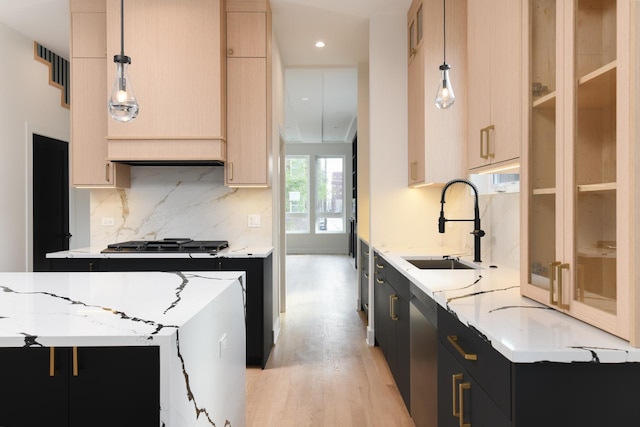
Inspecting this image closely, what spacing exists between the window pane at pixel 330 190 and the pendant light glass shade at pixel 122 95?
30.1 ft

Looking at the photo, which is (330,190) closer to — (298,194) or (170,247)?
(298,194)

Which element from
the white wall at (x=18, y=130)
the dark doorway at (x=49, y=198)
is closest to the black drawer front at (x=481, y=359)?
the white wall at (x=18, y=130)

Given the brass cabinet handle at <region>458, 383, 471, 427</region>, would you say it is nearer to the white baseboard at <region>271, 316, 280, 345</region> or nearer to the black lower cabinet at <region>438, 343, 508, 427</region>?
the black lower cabinet at <region>438, 343, 508, 427</region>

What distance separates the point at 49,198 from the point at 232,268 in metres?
2.86

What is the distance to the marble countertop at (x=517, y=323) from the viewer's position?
980mm

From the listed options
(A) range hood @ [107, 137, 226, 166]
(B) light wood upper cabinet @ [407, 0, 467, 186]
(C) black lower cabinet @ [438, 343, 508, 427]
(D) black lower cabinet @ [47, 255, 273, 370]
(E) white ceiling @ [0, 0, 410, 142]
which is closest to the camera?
(C) black lower cabinet @ [438, 343, 508, 427]

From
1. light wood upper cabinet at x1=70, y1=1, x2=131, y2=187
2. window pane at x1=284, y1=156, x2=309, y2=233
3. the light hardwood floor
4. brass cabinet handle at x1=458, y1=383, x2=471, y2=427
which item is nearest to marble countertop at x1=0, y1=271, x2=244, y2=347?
brass cabinet handle at x1=458, y1=383, x2=471, y2=427

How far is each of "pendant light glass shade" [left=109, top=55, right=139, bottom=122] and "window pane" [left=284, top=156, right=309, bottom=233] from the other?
910cm

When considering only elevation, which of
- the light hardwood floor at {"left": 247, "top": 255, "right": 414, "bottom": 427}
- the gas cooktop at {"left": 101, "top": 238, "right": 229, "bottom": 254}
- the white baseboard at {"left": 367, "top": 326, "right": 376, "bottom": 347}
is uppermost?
the gas cooktop at {"left": 101, "top": 238, "right": 229, "bottom": 254}

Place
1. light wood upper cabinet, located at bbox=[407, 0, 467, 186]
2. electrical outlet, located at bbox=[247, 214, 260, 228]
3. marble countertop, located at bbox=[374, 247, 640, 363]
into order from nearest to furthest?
marble countertop, located at bbox=[374, 247, 640, 363] < light wood upper cabinet, located at bbox=[407, 0, 467, 186] < electrical outlet, located at bbox=[247, 214, 260, 228]

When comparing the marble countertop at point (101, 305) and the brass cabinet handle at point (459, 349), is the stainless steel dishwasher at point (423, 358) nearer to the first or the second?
the brass cabinet handle at point (459, 349)

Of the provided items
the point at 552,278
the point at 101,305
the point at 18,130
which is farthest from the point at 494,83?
the point at 18,130

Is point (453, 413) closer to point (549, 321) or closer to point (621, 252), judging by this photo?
point (549, 321)

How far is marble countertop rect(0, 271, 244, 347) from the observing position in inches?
41.9
